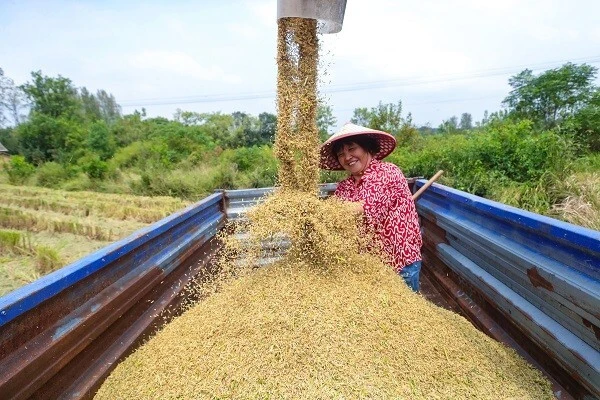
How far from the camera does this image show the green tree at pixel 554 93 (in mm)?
19375

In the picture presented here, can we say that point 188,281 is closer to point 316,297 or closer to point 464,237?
point 316,297

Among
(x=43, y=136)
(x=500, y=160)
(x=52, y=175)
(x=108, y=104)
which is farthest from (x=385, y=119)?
(x=108, y=104)

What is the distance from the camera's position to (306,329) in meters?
1.64

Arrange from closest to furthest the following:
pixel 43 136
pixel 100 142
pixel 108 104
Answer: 1. pixel 100 142
2. pixel 43 136
3. pixel 108 104

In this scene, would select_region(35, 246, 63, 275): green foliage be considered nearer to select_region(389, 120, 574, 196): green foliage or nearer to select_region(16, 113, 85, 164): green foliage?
select_region(389, 120, 574, 196): green foliage

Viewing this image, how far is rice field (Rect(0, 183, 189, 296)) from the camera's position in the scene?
5422 millimetres

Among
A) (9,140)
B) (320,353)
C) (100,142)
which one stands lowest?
(9,140)

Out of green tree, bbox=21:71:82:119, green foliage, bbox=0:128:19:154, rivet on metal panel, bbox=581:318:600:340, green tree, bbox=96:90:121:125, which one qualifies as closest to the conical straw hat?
rivet on metal panel, bbox=581:318:600:340

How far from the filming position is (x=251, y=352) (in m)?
1.57

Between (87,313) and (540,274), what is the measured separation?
6.32 feet

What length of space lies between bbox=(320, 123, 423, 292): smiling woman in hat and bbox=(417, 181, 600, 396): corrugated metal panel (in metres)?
0.36

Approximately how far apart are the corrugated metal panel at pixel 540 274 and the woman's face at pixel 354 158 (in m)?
0.72

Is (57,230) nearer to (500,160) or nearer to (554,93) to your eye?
(500,160)

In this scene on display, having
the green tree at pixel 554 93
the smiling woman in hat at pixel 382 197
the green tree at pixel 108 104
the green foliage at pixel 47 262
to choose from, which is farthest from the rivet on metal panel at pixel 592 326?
the green tree at pixel 108 104
